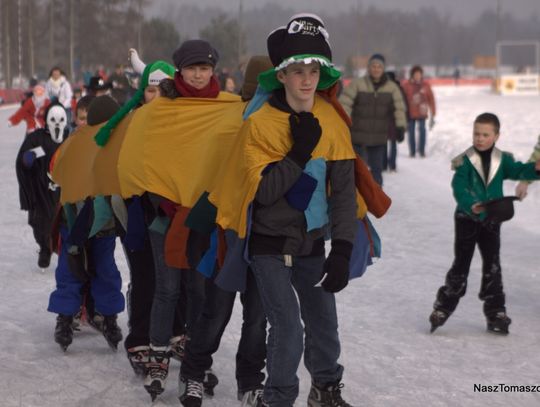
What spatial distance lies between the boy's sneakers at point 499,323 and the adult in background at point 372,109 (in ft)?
19.9

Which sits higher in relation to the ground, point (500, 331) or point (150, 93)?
point (150, 93)

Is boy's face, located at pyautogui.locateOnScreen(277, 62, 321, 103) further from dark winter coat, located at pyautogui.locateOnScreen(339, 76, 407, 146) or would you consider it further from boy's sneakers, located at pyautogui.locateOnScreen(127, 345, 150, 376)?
dark winter coat, located at pyautogui.locateOnScreen(339, 76, 407, 146)

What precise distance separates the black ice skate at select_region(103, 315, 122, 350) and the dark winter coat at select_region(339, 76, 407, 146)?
6.62 metres

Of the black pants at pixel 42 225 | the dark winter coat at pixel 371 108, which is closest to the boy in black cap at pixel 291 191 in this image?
the black pants at pixel 42 225

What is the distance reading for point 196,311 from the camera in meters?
5.03

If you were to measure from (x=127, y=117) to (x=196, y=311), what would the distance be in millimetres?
1071

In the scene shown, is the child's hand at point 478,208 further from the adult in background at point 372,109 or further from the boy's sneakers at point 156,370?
the adult in background at point 372,109

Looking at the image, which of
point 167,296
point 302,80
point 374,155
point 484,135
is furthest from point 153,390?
point 374,155

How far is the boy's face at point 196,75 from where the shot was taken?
5000 millimetres

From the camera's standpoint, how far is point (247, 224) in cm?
409

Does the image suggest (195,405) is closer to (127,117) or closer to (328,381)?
(328,381)

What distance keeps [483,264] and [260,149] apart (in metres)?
2.70

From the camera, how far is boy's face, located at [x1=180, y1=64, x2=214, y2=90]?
197 inches

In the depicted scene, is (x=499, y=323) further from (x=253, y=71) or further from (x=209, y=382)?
(x=253, y=71)
